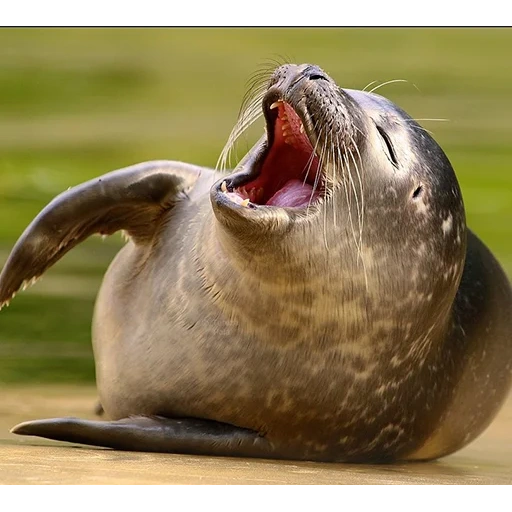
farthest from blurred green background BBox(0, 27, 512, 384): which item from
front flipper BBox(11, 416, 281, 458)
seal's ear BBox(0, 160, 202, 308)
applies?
Result: front flipper BBox(11, 416, 281, 458)

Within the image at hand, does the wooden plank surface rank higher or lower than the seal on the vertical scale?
lower

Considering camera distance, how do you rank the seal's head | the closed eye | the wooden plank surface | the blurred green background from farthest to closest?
1. the blurred green background
2. the closed eye
3. the seal's head
4. the wooden plank surface

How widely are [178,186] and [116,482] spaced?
177cm

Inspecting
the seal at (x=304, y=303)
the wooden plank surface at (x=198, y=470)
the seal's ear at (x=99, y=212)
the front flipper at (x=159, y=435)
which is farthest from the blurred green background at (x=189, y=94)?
the front flipper at (x=159, y=435)

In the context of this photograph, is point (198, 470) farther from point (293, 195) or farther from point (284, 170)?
point (284, 170)

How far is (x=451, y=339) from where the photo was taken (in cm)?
462

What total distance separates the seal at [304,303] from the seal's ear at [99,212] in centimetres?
20

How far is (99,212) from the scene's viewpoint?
15.6 ft

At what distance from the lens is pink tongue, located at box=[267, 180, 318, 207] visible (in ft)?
13.2

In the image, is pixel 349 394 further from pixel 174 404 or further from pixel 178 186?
pixel 178 186

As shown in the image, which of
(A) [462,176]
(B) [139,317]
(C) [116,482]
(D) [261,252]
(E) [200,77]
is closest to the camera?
(C) [116,482]

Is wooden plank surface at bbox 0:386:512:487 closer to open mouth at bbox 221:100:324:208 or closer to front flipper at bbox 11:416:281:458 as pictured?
front flipper at bbox 11:416:281:458

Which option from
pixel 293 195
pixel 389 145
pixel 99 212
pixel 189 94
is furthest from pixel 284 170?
pixel 189 94

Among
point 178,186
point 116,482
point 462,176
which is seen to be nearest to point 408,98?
point 462,176
